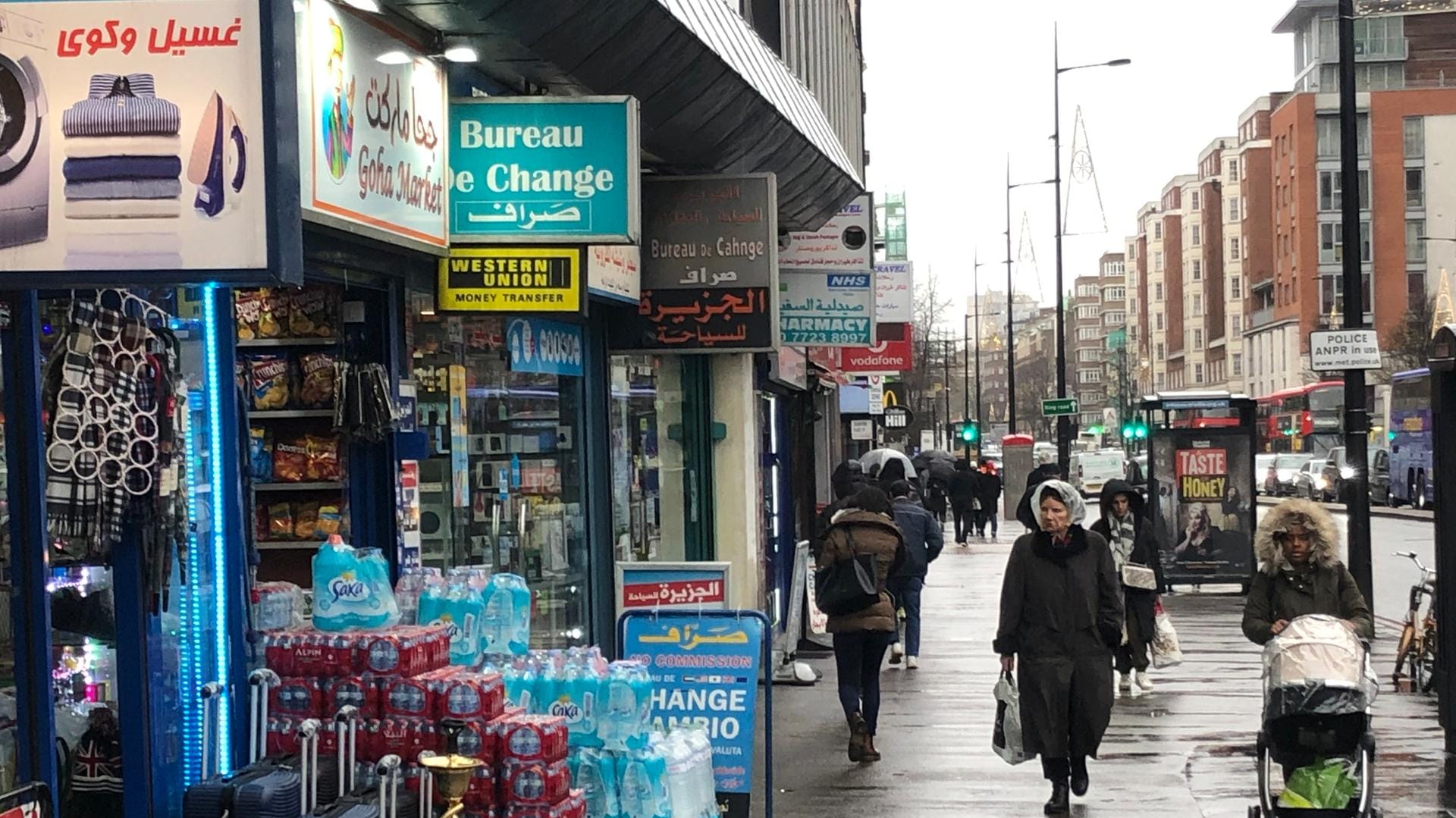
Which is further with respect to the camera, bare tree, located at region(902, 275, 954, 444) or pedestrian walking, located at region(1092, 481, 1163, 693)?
bare tree, located at region(902, 275, 954, 444)

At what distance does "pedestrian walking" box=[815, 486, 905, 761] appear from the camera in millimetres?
11359

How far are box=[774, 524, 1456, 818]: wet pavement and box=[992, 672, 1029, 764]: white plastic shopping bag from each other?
310mm

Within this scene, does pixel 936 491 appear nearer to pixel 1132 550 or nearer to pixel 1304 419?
pixel 1132 550

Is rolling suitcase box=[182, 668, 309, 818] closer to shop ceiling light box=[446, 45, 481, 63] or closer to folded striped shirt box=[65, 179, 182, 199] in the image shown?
folded striped shirt box=[65, 179, 182, 199]

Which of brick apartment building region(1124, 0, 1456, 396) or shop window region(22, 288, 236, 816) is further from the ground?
brick apartment building region(1124, 0, 1456, 396)

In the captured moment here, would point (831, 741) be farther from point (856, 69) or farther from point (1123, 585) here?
point (856, 69)

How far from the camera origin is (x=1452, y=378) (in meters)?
11.0

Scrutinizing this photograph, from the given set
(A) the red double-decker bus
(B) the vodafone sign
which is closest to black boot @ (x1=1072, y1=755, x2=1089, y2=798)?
(B) the vodafone sign

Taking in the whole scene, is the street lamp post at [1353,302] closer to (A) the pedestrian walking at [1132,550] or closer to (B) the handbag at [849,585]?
(A) the pedestrian walking at [1132,550]

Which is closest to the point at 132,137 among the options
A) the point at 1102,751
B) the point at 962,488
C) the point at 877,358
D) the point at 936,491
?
the point at 1102,751

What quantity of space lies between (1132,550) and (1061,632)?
4.73 metres

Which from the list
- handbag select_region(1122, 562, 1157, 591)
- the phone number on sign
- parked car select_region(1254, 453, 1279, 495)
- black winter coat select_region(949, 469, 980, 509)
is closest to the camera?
handbag select_region(1122, 562, 1157, 591)

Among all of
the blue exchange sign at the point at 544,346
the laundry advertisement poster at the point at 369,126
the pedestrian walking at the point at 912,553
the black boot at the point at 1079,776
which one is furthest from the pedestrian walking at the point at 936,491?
the laundry advertisement poster at the point at 369,126

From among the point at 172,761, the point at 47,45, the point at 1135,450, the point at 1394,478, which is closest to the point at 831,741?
the point at 172,761
